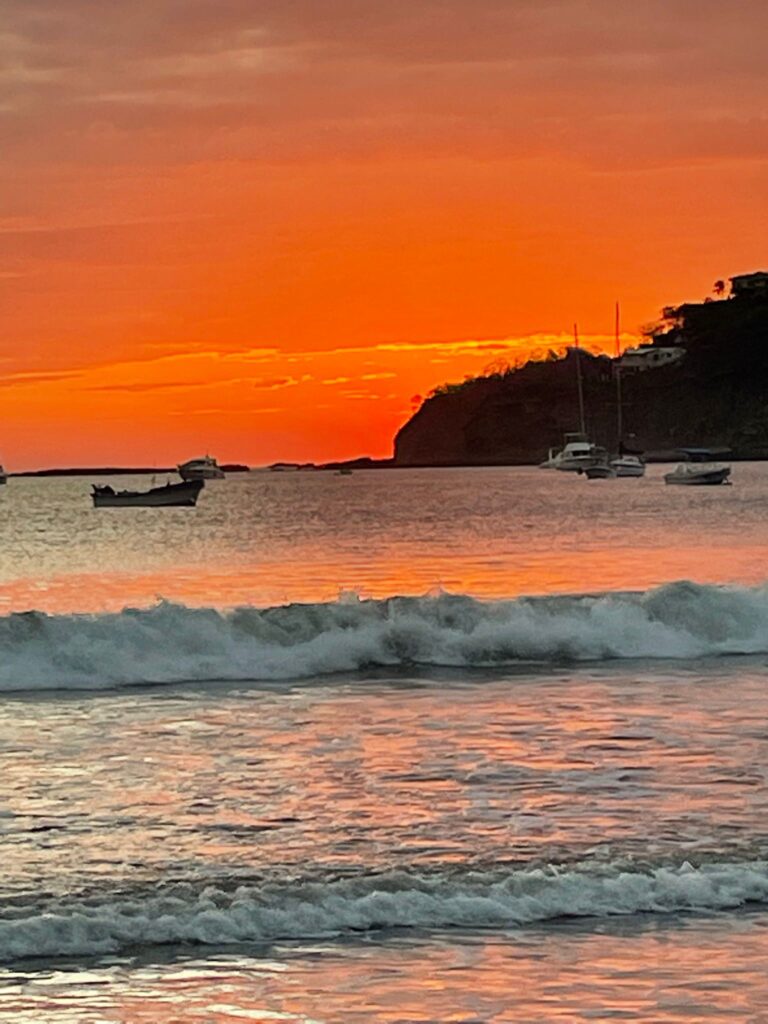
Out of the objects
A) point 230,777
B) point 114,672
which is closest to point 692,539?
point 114,672

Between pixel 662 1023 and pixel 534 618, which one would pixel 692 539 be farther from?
A: pixel 662 1023

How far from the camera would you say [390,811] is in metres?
13.2

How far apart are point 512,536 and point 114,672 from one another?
41810 mm

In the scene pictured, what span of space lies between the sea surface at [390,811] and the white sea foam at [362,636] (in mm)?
51

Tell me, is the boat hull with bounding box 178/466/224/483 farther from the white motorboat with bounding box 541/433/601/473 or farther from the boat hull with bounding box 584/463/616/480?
the white motorboat with bounding box 541/433/601/473

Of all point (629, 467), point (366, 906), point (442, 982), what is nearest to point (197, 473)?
point (629, 467)

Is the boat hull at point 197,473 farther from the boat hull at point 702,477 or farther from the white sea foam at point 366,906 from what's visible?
the white sea foam at point 366,906

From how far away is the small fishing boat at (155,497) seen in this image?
106750 millimetres

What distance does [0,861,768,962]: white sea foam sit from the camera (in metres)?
9.95

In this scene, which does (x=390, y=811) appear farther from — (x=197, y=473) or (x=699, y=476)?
(x=197, y=473)

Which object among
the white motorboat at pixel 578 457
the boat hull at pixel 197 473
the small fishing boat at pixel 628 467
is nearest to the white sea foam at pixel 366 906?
the small fishing boat at pixel 628 467

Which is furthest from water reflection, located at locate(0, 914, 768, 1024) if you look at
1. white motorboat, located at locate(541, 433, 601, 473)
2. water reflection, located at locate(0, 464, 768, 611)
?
white motorboat, located at locate(541, 433, 601, 473)

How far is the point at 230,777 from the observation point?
14.9 metres

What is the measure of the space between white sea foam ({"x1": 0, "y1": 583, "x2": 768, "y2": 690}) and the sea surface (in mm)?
51
